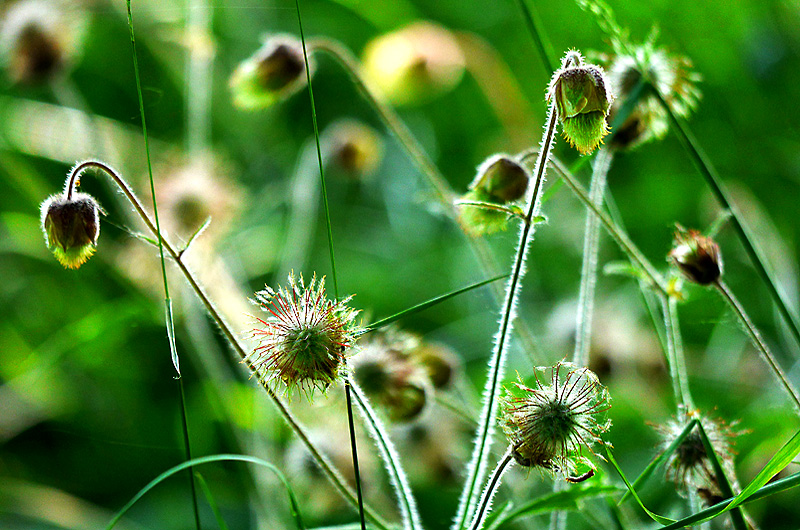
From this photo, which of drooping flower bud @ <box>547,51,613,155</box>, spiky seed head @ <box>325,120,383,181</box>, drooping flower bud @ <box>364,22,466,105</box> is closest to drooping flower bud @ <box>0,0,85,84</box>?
spiky seed head @ <box>325,120,383,181</box>

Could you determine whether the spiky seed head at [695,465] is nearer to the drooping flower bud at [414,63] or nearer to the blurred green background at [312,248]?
the blurred green background at [312,248]

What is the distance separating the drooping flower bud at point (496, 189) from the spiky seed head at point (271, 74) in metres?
0.36

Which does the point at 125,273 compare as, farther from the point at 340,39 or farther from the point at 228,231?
the point at 340,39

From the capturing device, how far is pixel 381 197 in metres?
1.84

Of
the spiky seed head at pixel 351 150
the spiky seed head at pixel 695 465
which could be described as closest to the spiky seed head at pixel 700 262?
the spiky seed head at pixel 695 465

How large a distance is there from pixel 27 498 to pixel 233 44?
4.05ft

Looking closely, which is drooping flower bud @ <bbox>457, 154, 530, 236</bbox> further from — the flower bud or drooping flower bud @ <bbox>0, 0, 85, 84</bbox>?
drooping flower bud @ <bbox>0, 0, 85, 84</bbox>

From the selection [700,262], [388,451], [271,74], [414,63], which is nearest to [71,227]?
[388,451]

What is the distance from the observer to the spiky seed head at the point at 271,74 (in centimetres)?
92

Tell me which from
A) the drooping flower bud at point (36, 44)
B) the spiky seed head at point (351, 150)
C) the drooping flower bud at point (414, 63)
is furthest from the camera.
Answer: the drooping flower bud at point (414, 63)

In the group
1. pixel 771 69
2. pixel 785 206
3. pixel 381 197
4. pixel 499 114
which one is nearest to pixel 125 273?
pixel 381 197

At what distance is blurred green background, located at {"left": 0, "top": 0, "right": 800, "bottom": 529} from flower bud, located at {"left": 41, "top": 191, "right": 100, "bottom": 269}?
1.03 ft

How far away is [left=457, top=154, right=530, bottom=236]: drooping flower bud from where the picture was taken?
65 centimetres

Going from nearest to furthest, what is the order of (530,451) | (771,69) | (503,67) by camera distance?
1. (530,451)
2. (771,69)
3. (503,67)
